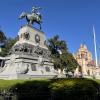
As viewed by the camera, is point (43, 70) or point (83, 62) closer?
point (43, 70)

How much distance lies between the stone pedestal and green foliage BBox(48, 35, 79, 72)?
21.9m

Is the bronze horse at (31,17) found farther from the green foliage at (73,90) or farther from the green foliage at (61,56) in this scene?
the green foliage at (73,90)

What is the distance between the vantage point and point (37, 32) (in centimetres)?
4112

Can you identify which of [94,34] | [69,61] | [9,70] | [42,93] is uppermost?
[94,34]

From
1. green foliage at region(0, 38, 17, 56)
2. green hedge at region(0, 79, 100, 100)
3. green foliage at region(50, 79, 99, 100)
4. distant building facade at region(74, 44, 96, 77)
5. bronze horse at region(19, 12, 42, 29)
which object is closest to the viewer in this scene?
green hedge at region(0, 79, 100, 100)

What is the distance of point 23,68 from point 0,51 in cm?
2913

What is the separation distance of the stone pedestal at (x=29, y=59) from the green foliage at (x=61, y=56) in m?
21.9

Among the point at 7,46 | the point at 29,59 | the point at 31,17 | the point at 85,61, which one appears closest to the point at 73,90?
the point at 29,59

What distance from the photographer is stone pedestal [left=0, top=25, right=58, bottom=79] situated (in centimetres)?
3306

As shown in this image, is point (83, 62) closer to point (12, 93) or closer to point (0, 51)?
point (0, 51)

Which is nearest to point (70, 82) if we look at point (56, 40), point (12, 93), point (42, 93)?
point (42, 93)

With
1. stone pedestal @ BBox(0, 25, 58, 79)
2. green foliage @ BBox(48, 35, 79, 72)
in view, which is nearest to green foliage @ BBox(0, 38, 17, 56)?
green foliage @ BBox(48, 35, 79, 72)

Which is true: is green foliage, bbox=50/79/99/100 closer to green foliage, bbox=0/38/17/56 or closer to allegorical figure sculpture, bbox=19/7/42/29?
allegorical figure sculpture, bbox=19/7/42/29

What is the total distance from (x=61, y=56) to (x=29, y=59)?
97.3 ft
